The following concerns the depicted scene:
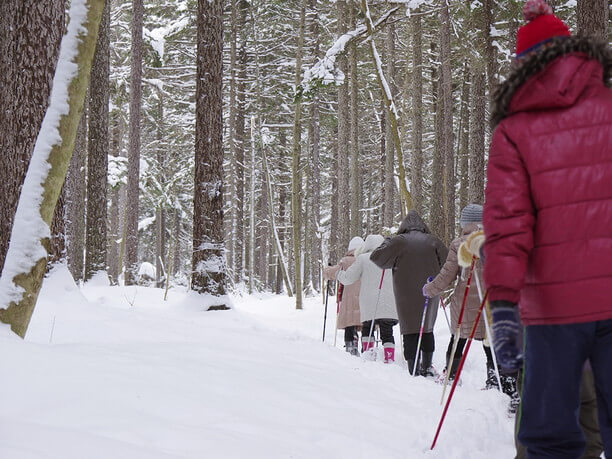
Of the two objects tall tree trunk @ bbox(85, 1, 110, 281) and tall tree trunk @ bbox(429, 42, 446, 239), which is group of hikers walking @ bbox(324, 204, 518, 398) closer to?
tall tree trunk @ bbox(429, 42, 446, 239)

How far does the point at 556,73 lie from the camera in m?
2.22

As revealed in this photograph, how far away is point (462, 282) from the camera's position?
6402 millimetres

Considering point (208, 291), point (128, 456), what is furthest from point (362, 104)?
point (128, 456)

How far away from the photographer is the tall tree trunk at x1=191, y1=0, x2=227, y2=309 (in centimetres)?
977

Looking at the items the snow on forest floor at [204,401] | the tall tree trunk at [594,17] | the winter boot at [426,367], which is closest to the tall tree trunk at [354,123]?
the tall tree trunk at [594,17]

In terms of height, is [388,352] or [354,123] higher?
[354,123]

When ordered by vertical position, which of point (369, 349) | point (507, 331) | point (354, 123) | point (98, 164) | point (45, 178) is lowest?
point (369, 349)

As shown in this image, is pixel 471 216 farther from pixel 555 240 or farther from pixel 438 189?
pixel 438 189

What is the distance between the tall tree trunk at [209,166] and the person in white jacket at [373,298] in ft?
7.39

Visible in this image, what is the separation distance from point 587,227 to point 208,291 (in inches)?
323

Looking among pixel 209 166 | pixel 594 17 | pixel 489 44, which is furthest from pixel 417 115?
pixel 209 166

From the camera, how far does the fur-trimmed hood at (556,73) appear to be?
2195 millimetres

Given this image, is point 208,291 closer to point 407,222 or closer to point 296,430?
point 407,222

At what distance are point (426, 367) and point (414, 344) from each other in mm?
338
